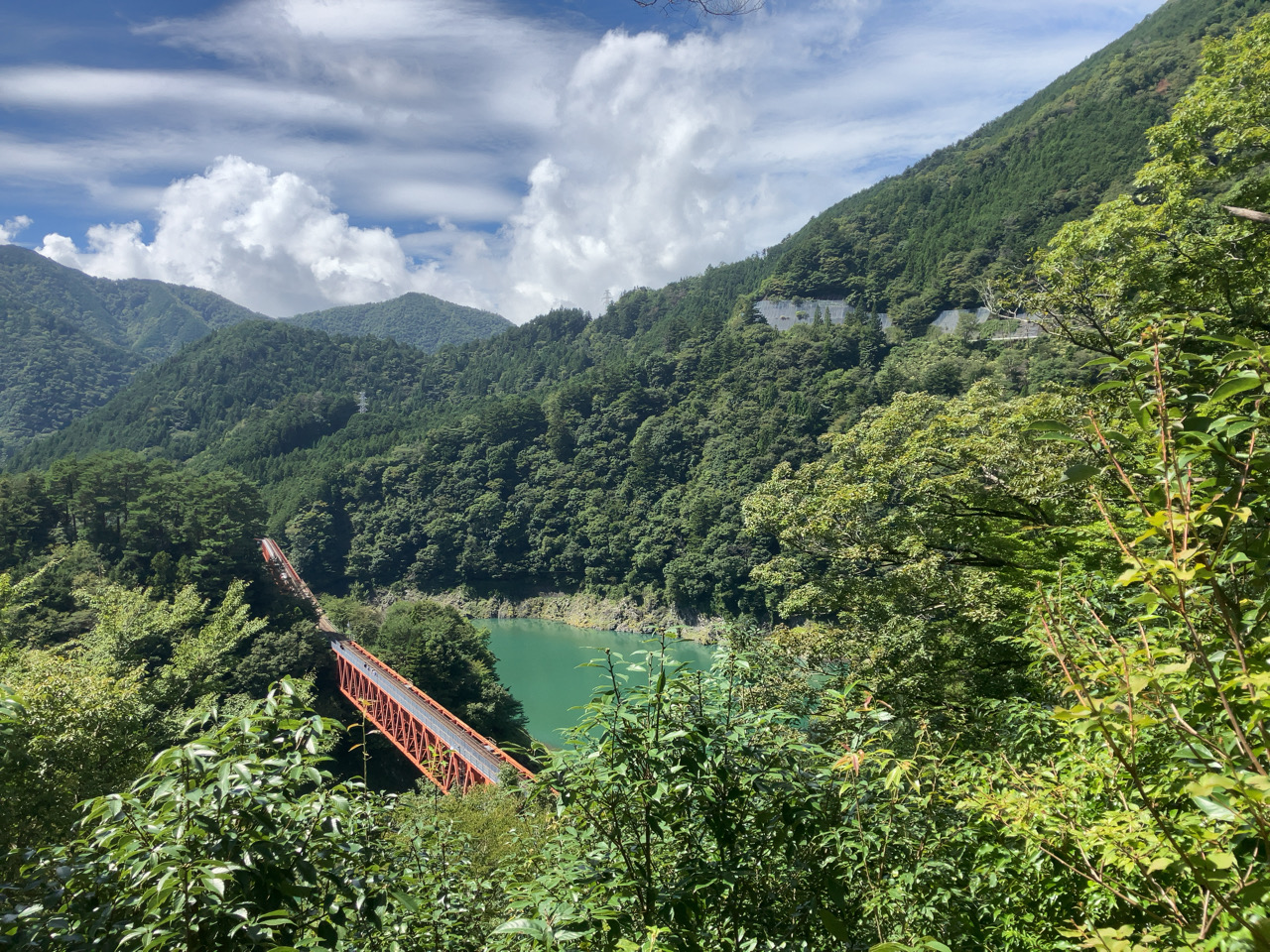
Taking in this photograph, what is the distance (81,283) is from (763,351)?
21280 centimetres

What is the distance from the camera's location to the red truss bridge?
1623cm

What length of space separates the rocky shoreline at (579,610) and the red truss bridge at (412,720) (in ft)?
58.4

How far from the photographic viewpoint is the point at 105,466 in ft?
98.8

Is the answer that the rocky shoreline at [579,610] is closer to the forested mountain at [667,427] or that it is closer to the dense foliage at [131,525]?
the forested mountain at [667,427]

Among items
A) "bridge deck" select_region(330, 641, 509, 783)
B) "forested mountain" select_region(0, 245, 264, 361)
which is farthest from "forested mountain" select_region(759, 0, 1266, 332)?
"forested mountain" select_region(0, 245, 264, 361)

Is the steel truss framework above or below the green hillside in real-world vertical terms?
below

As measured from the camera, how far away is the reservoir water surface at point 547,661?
2880cm

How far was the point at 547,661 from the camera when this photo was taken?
36.3m

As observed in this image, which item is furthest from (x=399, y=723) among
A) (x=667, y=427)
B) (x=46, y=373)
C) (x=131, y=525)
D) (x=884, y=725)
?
(x=46, y=373)

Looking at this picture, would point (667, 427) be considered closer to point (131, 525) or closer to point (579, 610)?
point (579, 610)

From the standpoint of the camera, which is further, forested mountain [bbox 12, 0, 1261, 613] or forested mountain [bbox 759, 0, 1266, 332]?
forested mountain [bbox 759, 0, 1266, 332]

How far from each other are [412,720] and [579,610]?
2456cm

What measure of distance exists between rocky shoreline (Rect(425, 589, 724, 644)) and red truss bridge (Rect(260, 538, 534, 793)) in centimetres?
1780

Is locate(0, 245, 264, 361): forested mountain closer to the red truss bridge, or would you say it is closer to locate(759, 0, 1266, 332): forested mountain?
locate(759, 0, 1266, 332): forested mountain
